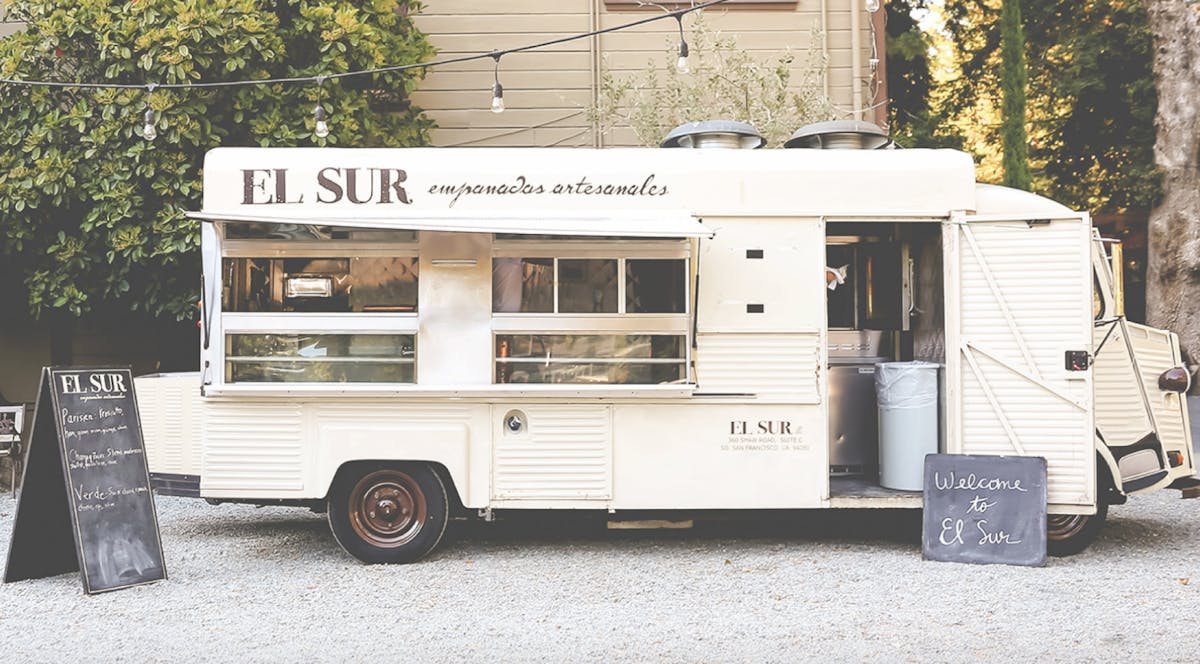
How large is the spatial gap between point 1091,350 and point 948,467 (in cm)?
116

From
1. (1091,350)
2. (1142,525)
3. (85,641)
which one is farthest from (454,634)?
(1142,525)

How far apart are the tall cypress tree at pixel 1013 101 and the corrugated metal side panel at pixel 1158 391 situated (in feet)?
22.6

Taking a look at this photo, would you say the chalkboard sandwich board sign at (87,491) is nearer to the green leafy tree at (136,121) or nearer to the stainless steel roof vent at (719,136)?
the green leafy tree at (136,121)

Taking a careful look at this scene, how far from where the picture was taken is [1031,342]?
19.3 feet

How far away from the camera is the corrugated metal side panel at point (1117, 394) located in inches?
239

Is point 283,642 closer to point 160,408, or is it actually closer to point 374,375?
point 374,375

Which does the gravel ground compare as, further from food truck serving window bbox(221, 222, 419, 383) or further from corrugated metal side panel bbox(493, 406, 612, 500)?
food truck serving window bbox(221, 222, 419, 383)

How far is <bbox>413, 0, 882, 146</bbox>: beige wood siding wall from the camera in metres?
10.9

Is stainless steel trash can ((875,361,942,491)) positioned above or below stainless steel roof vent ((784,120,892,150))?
below

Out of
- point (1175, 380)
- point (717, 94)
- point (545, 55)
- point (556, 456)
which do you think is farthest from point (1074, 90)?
point (556, 456)

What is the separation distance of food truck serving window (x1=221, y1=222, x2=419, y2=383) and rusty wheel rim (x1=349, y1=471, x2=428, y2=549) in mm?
683

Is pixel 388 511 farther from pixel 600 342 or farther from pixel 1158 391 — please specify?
pixel 1158 391

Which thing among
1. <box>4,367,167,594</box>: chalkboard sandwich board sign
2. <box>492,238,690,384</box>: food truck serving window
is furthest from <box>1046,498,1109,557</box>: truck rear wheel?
<box>4,367,167,594</box>: chalkboard sandwich board sign

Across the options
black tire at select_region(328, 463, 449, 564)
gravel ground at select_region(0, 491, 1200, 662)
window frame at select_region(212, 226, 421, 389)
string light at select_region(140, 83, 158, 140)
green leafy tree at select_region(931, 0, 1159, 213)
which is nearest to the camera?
gravel ground at select_region(0, 491, 1200, 662)
